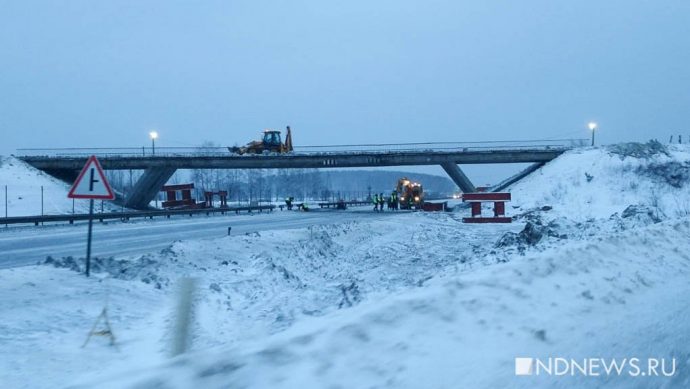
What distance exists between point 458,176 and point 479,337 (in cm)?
5446

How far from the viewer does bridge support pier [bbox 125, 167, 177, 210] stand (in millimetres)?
57125

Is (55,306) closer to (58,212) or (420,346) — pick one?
(420,346)

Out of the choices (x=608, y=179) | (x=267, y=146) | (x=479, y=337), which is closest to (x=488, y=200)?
(x=608, y=179)

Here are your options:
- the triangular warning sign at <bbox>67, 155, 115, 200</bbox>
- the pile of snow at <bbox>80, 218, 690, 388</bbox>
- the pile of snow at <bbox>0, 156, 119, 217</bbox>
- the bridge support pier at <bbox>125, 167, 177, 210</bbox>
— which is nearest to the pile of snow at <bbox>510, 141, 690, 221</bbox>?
the pile of snow at <bbox>80, 218, 690, 388</bbox>

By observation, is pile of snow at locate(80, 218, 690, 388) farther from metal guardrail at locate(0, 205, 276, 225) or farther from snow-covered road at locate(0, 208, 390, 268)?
metal guardrail at locate(0, 205, 276, 225)

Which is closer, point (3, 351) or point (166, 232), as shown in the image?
point (3, 351)

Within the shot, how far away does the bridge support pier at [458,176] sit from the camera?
5922 centimetres

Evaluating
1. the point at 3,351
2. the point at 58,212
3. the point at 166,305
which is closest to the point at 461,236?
the point at 166,305

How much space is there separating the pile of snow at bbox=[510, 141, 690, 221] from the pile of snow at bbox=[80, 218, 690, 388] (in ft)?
106

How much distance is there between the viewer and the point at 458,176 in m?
60.0

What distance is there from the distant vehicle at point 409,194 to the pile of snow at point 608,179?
1091 cm

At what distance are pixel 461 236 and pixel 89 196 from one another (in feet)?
60.2

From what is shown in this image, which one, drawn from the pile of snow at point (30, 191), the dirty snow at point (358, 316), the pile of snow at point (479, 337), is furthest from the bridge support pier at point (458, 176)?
the pile of snow at point (479, 337)

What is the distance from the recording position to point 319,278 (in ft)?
52.2
